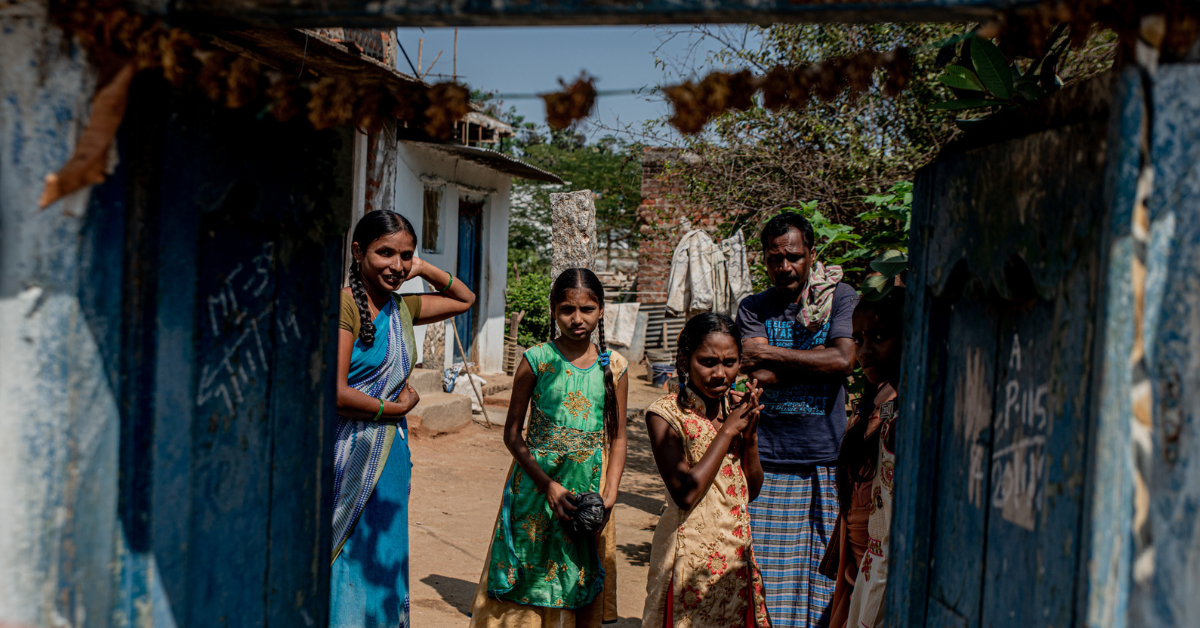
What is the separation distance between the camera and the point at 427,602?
4.37m

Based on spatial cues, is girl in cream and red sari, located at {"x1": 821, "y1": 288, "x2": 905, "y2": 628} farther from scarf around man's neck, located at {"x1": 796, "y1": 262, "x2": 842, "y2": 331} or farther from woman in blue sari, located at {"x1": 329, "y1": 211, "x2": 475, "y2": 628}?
woman in blue sari, located at {"x1": 329, "y1": 211, "x2": 475, "y2": 628}

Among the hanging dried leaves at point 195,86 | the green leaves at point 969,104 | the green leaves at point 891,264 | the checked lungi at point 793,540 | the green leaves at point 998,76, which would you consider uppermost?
the green leaves at point 998,76

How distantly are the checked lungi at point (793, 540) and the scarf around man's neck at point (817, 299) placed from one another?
0.63m

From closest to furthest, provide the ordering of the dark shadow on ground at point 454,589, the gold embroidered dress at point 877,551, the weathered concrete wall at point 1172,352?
the weathered concrete wall at point 1172,352 < the gold embroidered dress at point 877,551 < the dark shadow on ground at point 454,589

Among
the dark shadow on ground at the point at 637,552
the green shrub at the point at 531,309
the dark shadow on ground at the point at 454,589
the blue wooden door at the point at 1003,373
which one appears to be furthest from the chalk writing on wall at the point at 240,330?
the green shrub at the point at 531,309

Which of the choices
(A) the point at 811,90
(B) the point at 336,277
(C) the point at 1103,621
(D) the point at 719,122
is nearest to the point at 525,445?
(B) the point at 336,277

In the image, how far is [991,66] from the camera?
70.6 inches

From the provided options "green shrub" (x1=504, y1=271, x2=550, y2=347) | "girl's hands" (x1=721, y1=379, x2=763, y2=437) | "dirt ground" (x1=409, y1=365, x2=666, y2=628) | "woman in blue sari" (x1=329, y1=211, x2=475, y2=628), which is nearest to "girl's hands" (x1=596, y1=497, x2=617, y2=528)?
"girl's hands" (x1=721, y1=379, x2=763, y2=437)

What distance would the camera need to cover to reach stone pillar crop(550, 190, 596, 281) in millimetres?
9391

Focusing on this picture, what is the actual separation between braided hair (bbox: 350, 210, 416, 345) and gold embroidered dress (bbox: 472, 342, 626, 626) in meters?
0.69

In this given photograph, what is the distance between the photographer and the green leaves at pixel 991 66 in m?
1.79

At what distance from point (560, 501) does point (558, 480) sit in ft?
0.37

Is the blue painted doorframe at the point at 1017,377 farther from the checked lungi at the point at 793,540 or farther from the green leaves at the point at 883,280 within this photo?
the checked lungi at the point at 793,540

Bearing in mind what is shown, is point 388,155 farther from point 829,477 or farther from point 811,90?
point 811,90
